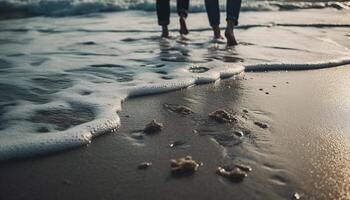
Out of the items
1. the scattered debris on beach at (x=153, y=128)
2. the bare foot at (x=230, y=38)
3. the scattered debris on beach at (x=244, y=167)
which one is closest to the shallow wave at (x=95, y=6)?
the bare foot at (x=230, y=38)

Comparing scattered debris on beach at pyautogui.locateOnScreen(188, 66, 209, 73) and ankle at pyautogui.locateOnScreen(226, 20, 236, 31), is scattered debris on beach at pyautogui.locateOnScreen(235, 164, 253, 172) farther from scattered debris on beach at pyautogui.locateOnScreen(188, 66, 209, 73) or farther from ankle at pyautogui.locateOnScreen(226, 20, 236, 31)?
ankle at pyautogui.locateOnScreen(226, 20, 236, 31)

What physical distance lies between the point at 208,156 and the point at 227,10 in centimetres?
376

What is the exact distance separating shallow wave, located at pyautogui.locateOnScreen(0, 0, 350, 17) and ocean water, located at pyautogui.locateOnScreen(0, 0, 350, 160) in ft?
6.18

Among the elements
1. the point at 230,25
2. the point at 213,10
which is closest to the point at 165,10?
the point at 213,10

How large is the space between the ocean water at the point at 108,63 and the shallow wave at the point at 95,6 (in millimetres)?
1883

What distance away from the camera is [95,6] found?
10266 millimetres

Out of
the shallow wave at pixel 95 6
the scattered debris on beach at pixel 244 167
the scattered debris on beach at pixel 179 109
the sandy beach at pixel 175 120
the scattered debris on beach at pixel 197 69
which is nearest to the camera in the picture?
the sandy beach at pixel 175 120

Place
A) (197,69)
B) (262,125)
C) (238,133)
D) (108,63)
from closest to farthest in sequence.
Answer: (238,133)
(262,125)
(197,69)
(108,63)

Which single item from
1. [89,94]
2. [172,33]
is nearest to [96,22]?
[172,33]

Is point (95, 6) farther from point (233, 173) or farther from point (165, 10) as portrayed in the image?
point (233, 173)

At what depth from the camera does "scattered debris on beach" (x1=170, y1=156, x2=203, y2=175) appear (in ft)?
5.75

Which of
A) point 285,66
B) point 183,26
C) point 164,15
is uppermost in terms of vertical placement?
point 164,15

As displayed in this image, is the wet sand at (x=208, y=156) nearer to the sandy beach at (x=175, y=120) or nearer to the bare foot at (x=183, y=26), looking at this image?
the sandy beach at (x=175, y=120)

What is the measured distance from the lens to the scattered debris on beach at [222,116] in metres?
2.39
